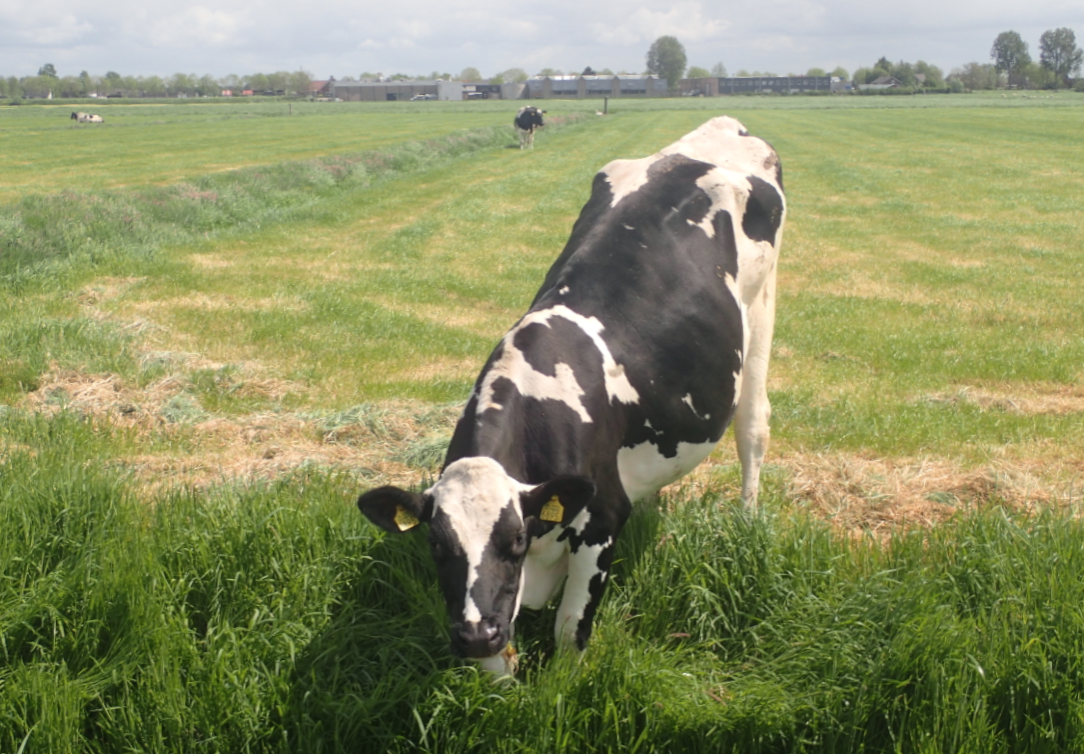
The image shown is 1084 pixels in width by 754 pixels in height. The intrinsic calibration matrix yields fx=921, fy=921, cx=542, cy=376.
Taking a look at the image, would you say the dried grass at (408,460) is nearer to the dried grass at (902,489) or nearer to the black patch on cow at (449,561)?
the dried grass at (902,489)

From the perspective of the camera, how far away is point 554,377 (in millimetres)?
4332

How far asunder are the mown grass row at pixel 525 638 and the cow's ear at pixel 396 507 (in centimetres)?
59

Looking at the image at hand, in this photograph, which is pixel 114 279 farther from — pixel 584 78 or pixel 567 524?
pixel 584 78

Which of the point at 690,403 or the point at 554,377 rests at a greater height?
the point at 554,377

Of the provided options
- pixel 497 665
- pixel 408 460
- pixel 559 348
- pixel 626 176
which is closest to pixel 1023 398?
pixel 626 176

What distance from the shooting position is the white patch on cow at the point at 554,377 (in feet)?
13.9

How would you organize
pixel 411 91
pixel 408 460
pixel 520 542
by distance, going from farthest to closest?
pixel 411 91, pixel 408 460, pixel 520 542

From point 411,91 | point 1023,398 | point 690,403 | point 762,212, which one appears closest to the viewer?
point 690,403

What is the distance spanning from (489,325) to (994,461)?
6603 mm

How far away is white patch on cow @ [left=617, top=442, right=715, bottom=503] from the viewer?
15.2ft

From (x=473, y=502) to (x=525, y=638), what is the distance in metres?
1.14

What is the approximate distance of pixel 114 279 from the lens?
45.6 ft

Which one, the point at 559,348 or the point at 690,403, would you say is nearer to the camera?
the point at 559,348

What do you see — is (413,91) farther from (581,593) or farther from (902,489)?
(581,593)
